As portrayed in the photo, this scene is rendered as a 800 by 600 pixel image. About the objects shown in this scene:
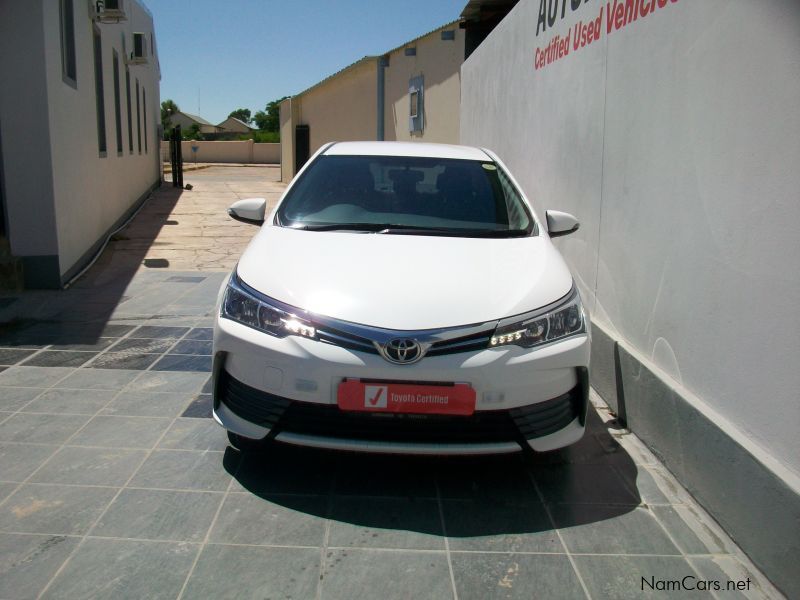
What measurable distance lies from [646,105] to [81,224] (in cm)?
703

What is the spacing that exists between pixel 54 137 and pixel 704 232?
657cm

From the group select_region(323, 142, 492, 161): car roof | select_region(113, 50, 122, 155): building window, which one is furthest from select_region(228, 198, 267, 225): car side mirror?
select_region(113, 50, 122, 155): building window

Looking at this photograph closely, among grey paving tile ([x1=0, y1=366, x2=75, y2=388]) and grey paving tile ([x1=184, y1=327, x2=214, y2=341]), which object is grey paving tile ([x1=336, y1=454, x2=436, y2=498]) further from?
grey paving tile ([x1=184, y1=327, x2=214, y2=341])

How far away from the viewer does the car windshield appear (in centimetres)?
427

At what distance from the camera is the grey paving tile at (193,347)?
5.67m

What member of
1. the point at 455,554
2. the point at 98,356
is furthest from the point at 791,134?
the point at 98,356

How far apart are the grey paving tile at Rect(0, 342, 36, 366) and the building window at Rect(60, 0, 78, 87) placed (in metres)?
4.12

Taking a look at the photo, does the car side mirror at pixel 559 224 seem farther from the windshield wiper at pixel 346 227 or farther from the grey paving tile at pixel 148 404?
the grey paving tile at pixel 148 404

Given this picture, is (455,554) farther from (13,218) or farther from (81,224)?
(81,224)

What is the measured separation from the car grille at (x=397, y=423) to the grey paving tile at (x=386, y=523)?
0.34m

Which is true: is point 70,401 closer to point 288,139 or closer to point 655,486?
point 655,486

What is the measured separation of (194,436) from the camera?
4035 millimetres

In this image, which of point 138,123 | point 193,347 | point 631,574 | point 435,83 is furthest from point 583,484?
point 138,123
